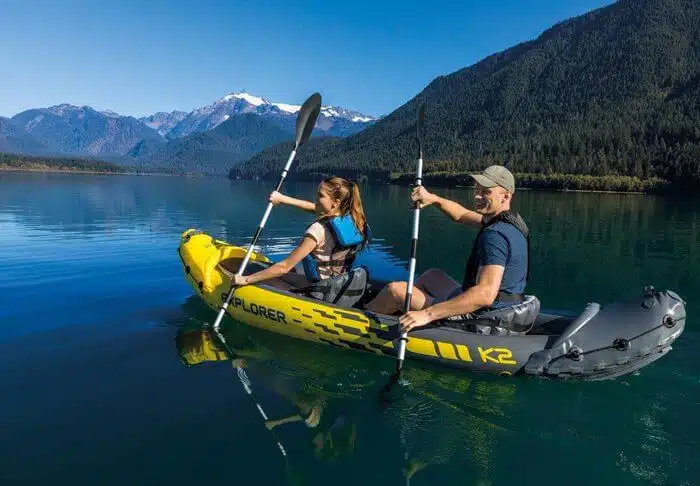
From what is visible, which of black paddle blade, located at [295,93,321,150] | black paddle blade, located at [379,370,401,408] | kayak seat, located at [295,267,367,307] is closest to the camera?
black paddle blade, located at [379,370,401,408]

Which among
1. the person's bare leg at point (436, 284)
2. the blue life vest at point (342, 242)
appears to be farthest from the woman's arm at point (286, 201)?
the person's bare leg at point (436, 284)

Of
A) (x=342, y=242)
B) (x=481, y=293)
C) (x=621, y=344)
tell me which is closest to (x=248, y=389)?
(x=342, y=242)

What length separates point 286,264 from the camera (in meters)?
7.97

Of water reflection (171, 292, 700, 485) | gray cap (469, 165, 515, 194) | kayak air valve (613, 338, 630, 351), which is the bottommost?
water reflection (171, 292, 700, 485)

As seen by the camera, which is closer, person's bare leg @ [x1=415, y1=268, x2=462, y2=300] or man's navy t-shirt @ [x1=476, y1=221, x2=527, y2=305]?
man's navy t-shirt @ [x1=476, y1=221, x2=527, y2=305]

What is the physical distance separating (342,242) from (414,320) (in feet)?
6.18

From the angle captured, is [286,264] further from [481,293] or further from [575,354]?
[575,354]

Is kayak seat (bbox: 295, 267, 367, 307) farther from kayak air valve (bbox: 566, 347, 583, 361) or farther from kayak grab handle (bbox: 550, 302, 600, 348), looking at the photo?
kayak air valve (bbox: 566, 347, 583, 361)

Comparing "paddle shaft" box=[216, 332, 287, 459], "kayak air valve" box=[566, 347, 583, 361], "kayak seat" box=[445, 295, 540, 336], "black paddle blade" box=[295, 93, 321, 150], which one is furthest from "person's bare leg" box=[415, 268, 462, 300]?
"black paddle blade" box=[295, 93, 321, 150]

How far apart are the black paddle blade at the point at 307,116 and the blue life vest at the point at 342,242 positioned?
5.01m

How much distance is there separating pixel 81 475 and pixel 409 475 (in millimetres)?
3335

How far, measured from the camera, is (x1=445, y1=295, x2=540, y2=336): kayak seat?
22.7 feet

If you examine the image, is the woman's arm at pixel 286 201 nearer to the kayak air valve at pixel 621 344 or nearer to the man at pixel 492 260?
the man at pixel 492 260

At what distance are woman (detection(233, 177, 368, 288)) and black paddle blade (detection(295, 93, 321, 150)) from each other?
495 centimetres
